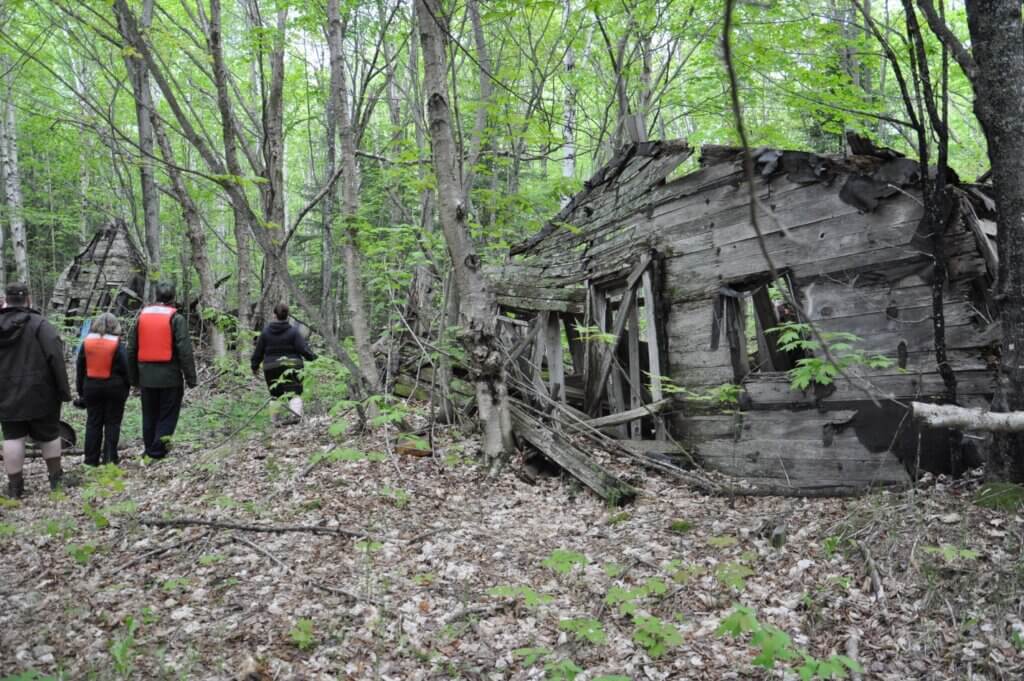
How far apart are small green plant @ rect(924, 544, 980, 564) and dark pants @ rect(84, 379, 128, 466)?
26.9 feet

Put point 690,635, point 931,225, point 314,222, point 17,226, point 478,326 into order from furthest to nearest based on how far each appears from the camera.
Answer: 1. point 314,222
2. point 17,226
3. point 478,326
4. point 931,225
5. point 690,635

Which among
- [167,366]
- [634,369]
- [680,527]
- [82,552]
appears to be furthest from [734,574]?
[167,366]

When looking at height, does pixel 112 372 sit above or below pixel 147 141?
below

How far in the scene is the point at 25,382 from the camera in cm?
647

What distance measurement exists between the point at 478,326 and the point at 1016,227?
4.59m

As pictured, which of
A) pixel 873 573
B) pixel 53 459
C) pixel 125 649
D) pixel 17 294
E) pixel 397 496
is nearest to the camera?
pixel 125 649

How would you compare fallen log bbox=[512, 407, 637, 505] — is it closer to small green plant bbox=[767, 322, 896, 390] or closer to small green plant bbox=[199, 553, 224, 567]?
small green plant bbox=[767, 322, 896, 390]

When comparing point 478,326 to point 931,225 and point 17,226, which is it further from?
point 17,226

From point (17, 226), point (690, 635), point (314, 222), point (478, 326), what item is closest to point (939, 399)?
point (690, 635)

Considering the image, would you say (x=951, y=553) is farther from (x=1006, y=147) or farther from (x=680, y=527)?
(x=1006, y=147)

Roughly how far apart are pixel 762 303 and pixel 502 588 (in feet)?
16.1

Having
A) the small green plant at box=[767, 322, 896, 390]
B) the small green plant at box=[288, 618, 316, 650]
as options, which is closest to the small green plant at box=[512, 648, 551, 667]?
the small green plant at box=[288, 618, 316, 650]

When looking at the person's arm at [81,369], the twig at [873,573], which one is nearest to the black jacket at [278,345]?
the person's arm at [81,369]

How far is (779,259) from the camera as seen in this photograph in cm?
665
